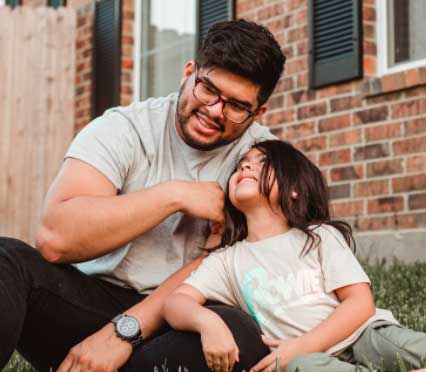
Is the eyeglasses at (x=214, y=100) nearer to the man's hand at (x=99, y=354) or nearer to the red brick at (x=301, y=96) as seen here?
the man's hand at (x=99, y=354)

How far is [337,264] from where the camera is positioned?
258cm

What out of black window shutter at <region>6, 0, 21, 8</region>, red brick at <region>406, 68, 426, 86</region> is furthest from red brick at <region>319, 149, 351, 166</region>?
black window shutter at <region>6, 0, 21, 8</region>

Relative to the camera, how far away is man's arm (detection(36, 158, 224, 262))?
2621 mm

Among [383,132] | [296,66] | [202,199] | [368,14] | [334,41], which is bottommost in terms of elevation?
[202,199]

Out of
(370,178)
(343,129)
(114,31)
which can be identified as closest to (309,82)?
(343,129)

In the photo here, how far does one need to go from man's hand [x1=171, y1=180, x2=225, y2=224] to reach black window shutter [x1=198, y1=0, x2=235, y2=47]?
3778mm

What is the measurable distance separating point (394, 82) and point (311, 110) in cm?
72

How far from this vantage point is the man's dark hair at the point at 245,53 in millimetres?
2812

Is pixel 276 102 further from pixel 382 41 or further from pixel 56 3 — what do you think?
pixel 56 3

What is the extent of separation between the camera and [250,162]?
9.29 feet

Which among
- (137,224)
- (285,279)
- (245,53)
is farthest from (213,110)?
(285,279)

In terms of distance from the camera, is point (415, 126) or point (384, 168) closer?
point (415, 126)

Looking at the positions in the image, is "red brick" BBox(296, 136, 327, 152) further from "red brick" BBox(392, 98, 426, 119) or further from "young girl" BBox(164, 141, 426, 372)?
"young girl" BBox(164, 141, 426, 372)

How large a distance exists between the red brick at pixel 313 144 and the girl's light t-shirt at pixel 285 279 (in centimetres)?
288
